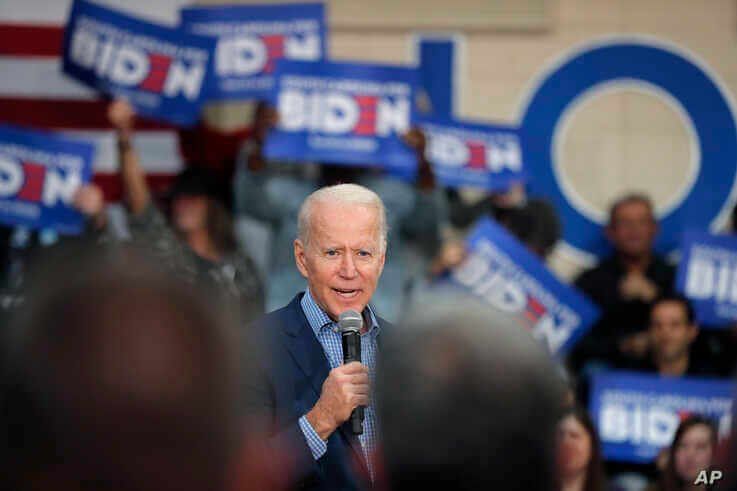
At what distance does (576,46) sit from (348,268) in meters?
5.10

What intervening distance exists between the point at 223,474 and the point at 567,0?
21.1ft

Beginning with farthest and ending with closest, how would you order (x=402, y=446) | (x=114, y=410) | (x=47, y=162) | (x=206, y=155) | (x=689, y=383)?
(x=206, y=155), (x=47, y=162), (x=689, y=383), (x=402, y=446), (x=114, y=410)

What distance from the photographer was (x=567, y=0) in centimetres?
762

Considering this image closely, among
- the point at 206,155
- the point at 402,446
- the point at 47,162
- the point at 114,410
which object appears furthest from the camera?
the point at 206,155

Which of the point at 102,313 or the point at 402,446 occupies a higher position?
the point at 102,313

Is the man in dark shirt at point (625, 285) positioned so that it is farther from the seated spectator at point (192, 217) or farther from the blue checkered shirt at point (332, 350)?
the blue checkered shirt at point (332, 350)

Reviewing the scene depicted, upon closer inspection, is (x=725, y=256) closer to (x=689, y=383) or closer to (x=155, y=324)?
(x=689, y=383)

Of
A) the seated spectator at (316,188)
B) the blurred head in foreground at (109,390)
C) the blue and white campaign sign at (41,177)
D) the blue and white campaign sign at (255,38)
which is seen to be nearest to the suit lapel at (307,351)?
the blurred head in foreground at (109,390)

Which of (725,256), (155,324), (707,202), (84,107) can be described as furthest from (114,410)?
(707,202)

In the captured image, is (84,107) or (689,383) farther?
(84,107)

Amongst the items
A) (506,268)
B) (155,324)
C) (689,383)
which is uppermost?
(155,324)

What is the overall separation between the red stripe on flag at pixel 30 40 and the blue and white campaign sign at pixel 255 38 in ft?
2.68

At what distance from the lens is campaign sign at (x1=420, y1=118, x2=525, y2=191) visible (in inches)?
254

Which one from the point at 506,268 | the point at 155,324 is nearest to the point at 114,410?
the point at 155,324
